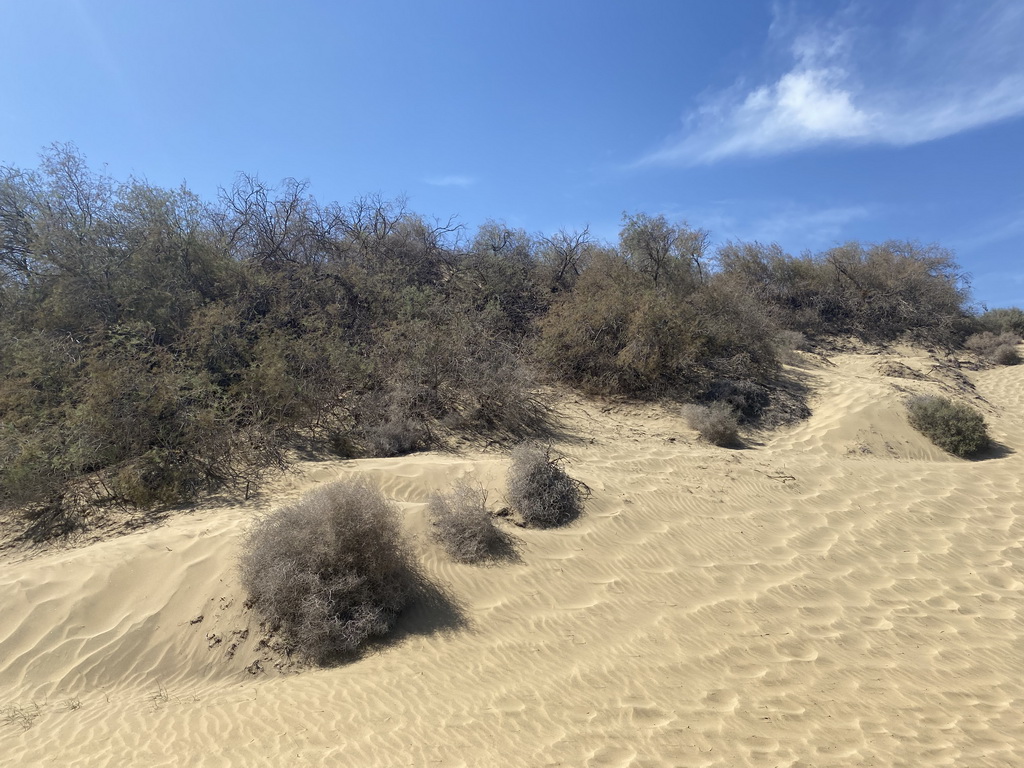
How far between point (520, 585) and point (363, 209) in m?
14.1

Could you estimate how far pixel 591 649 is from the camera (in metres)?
4.72

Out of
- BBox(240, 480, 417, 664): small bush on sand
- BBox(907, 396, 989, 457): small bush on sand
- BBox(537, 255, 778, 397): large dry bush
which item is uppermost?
BBox(537, 255, 778, 397): large dry bush

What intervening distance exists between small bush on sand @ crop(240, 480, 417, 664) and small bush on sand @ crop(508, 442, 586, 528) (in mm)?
1805

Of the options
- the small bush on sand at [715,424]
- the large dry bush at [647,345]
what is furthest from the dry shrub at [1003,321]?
the small bush on sand at [715,424]

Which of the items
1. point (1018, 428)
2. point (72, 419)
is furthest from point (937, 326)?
point (72, 419)

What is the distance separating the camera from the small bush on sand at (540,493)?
6801 mm

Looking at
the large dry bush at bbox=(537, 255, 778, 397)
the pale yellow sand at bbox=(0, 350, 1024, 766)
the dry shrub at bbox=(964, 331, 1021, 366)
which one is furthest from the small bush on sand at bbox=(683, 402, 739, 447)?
the dry shrub at bbox=(964, 331, 1021, 366)

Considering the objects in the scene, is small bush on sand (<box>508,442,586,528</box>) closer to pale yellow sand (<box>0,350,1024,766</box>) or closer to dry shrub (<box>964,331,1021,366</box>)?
pale yellow sand (<box>0,350,1024,766</box>)

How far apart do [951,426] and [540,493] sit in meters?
9.57

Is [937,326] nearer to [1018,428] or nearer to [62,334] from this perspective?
[1018,428]

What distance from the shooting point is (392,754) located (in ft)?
11.3

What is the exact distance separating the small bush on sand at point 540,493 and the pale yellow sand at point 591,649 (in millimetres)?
296

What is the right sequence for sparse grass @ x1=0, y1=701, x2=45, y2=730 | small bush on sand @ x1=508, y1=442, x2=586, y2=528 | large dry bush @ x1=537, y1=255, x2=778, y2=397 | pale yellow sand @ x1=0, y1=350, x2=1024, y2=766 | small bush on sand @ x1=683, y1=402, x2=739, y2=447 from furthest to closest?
1. large dry bush @ x1=537, y1=255, x2=778, y2=397
2. small bush on sand @ x1=683, y1=402, x2=739, y2=447
3. small bush on sand @ x1=508, y1=442, x2=586, y2=528
4. sparse grass @ x1=0, y1=701, x2=45, y2=730
5. pale yellow sand @ x1=0, y1=350, x2=1024, y2=766

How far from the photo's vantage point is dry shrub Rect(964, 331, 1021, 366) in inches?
723
